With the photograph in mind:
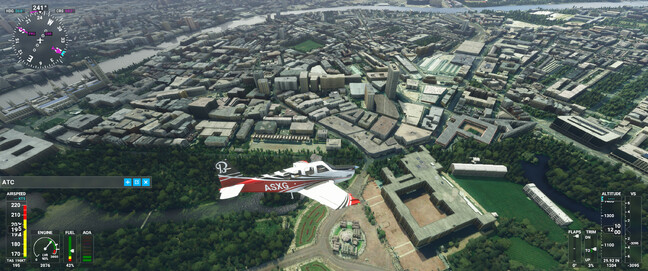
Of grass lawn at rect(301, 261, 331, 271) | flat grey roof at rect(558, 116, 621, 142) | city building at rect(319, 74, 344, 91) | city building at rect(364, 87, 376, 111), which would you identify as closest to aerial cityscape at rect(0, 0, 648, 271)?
grass lawn at rect(301, 261, 331, 271)

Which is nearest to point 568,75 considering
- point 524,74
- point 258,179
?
point 524,74

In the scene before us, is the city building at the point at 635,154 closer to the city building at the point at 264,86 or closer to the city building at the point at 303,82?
the city building at the point at 303,82

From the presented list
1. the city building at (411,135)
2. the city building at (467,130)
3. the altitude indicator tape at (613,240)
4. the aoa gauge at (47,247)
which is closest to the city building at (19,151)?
the aoa gauge at (47,247)

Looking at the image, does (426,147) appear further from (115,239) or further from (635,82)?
(635,82)

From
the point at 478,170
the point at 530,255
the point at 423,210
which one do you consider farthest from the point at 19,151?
the point at 530,255

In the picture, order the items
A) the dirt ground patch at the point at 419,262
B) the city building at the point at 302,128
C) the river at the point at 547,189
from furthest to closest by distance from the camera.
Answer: the city building at the point at 302,128
the river at the point at 547,189
the dirt ground patch at the point at 419,262
